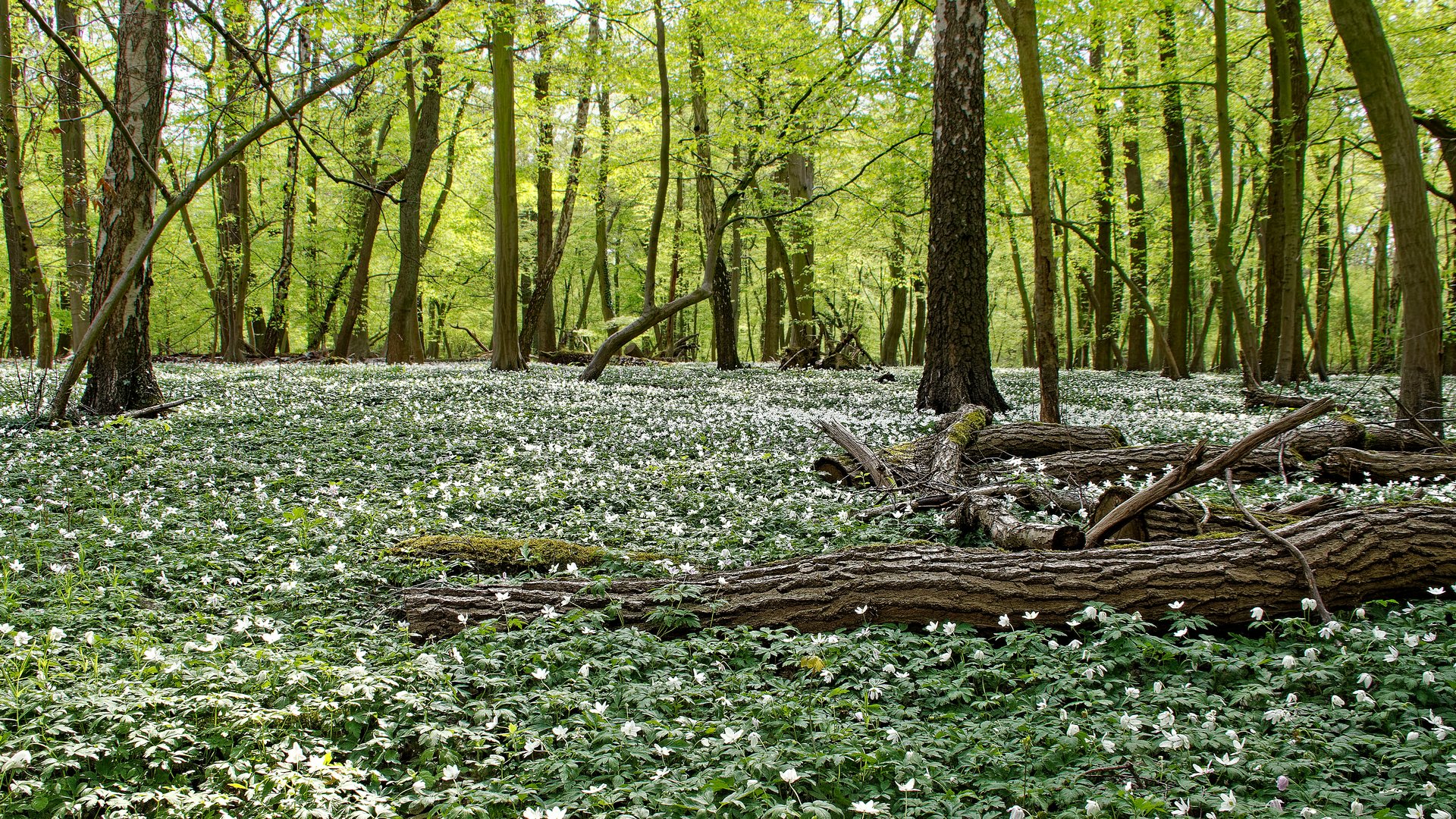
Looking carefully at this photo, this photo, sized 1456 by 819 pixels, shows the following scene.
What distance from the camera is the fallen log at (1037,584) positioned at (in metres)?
3.71

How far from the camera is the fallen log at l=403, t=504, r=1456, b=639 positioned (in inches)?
146

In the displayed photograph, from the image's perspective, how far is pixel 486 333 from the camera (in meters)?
47.4

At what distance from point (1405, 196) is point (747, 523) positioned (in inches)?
312

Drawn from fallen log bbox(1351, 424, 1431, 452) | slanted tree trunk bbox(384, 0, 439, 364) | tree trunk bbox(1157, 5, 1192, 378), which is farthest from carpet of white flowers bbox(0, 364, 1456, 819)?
tree trunk bbox(1157, 5, 1192, 378)

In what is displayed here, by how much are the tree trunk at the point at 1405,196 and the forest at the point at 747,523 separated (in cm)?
4

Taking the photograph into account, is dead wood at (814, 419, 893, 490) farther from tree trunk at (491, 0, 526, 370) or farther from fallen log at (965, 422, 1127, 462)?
tree trunk at (491, 0, 526, 370)

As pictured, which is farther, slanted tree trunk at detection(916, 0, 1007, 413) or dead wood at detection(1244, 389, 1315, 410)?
dead wood at detection(1244, 389, 1315, 410)

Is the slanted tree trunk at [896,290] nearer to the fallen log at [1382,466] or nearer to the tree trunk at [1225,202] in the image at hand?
the tree trunk at [1225,202]

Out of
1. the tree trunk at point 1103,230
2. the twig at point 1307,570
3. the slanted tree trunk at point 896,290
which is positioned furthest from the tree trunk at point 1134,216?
the twig at point 1307,570

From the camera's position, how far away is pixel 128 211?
29.0 ft

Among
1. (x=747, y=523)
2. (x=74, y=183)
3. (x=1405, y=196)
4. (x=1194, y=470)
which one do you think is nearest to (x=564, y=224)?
(x=74, y=183)

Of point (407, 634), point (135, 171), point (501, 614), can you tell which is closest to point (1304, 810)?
point (501, 614)

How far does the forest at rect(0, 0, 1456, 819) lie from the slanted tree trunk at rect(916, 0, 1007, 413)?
6 centimetres

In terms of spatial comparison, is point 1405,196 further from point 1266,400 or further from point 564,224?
point 564,224
